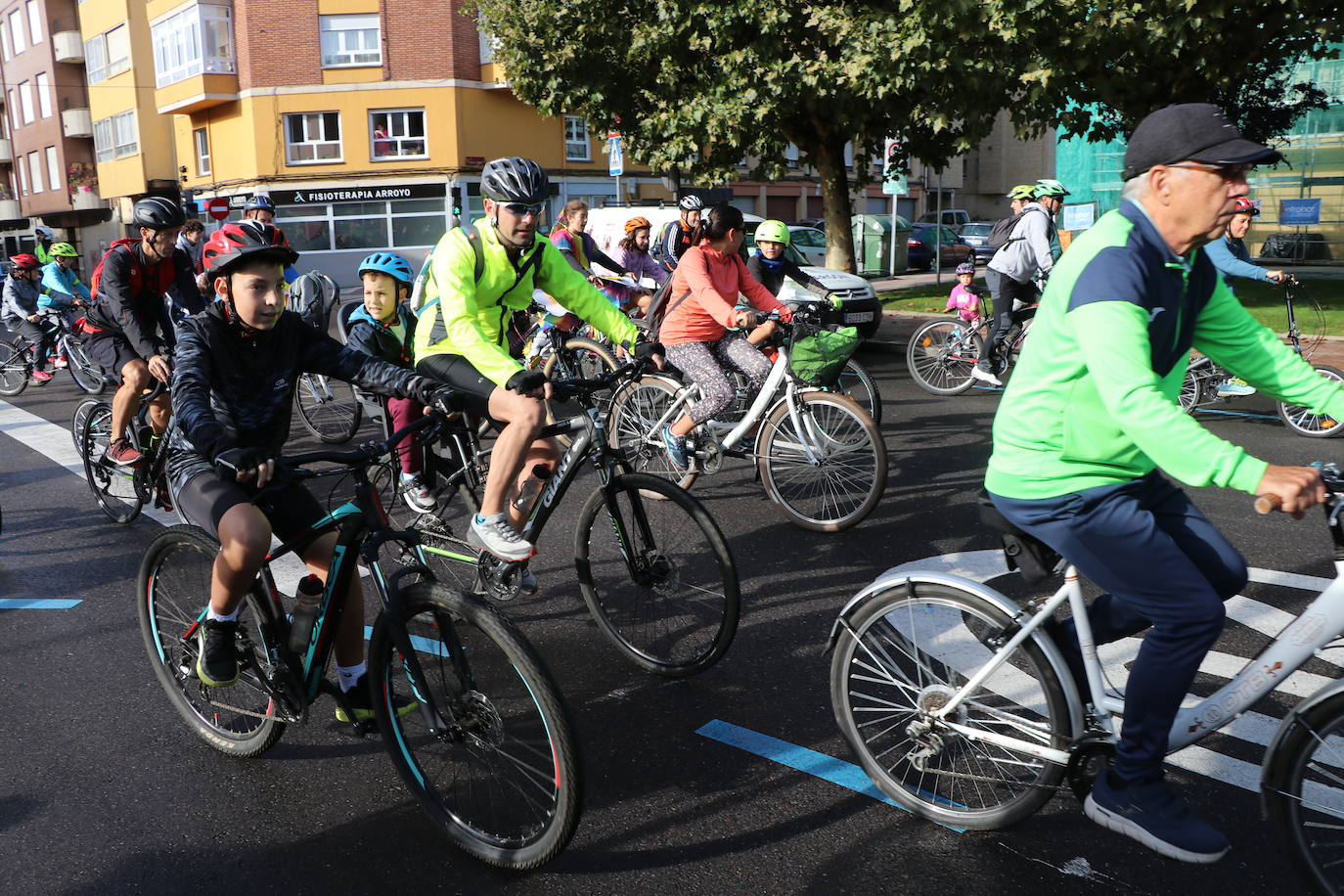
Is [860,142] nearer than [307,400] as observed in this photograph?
No

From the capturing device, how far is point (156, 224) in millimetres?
6590

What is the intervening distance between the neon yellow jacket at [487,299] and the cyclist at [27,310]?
1057 centimetres

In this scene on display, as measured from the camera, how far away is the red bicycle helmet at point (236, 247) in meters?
3.43

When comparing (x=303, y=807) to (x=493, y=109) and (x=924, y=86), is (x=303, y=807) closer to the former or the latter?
(x=924, y=86)

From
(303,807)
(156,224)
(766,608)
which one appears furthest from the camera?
(156,224)

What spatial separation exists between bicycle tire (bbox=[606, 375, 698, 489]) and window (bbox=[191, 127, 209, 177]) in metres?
38.7

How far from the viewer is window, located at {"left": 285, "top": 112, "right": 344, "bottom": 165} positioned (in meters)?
37.3

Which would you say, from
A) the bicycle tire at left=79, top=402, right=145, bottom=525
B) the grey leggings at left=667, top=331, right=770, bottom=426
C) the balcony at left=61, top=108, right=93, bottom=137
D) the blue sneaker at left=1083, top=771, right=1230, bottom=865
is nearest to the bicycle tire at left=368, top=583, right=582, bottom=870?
the blue sneaker at left=1083, top=771, right=1230, bottom=865

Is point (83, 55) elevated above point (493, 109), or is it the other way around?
point (83, 55)

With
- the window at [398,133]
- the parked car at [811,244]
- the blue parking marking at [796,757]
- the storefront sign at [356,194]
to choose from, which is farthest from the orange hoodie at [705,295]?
the window at [398,133]

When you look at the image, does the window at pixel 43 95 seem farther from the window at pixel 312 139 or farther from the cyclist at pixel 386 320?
the cyclist at pixel 386 320

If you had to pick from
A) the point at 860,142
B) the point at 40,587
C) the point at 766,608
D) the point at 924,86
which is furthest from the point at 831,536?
the point at 860,142

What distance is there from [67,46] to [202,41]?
15923 mm

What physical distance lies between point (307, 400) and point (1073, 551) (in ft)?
26.9
